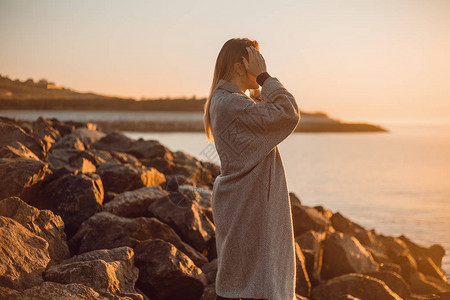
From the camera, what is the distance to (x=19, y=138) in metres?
6.69

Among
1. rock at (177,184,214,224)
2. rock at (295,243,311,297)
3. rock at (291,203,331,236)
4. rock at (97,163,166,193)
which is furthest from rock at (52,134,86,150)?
rock at (295,243,311,297)

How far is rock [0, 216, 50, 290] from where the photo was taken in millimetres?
3316

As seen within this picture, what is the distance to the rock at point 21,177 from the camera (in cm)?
473

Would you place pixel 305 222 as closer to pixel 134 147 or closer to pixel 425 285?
pixel 425 285

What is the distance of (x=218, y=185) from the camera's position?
2.92 metres

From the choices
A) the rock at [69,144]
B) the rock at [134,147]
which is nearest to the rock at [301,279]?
the rock at [69,144]

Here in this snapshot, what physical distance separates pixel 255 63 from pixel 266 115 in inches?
12.4

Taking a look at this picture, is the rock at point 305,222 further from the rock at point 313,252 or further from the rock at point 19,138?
the rock at point 19,138

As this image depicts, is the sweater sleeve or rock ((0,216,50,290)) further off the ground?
the sweater sleeve

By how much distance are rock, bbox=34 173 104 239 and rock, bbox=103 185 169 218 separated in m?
0.14

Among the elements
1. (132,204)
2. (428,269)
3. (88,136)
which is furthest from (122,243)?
(88,136)

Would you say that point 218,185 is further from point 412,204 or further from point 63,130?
point 412,204

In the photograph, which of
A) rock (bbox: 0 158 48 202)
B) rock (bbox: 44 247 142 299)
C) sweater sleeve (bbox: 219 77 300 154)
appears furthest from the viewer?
rock (bbox: 0 158 48 202)

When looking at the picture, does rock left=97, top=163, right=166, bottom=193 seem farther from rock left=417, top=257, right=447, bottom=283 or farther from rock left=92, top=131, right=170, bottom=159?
rock left=417, top=257, right=447, bottom=283
